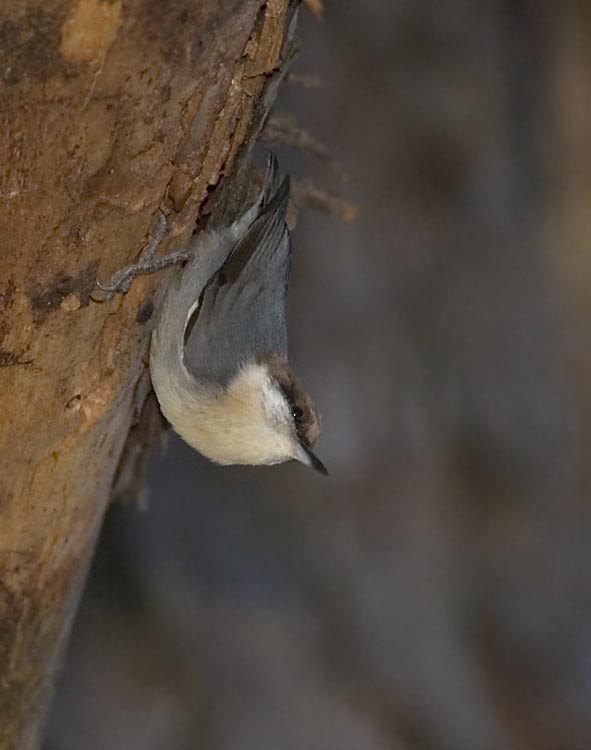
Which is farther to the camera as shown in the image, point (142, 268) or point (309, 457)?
point (309, 457)

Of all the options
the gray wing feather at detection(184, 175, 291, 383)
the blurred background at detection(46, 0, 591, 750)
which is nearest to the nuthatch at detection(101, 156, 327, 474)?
the gray wing feather at detection(184, 175, 291, 383)

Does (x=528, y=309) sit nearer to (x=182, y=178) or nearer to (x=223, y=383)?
(x=223, y=383)

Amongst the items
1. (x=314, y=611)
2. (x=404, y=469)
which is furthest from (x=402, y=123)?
(x=314, y=611)

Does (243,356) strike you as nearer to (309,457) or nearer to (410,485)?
(309,457)

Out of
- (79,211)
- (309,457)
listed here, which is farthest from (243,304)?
(79,211)

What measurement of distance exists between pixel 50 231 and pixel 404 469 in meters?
1.85

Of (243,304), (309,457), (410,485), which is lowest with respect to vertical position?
(410,485)

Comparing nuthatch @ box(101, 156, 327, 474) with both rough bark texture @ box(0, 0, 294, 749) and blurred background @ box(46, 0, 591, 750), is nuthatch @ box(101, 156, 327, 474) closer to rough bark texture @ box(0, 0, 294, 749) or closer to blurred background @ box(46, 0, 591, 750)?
rough bark texture @ box(0, 0, 294, 749)

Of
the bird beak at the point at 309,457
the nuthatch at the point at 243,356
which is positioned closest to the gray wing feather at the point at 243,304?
the nuthatch at the point at 243,356

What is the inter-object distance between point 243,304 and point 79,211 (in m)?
0.39

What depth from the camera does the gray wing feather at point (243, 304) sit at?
56.8 inches

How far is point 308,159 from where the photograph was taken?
2654mm

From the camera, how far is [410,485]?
2846mm

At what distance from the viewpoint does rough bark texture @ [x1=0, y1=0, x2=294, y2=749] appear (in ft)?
3.26
